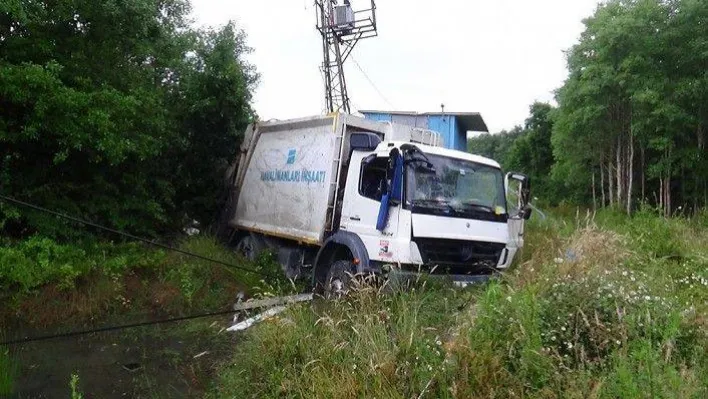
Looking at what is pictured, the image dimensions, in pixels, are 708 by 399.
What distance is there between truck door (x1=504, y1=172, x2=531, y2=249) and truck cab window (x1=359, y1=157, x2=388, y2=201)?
5.80 ft

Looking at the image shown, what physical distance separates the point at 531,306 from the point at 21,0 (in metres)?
6.07

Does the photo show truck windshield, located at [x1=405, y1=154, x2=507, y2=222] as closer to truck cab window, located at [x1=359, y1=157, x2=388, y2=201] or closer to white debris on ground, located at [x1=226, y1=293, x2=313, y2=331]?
truck cab window, located at [x1=359, y1=157, x2=388, y2=201]

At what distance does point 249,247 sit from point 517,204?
15.5 ft

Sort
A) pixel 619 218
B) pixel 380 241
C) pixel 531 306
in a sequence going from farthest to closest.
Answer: pixel 619 218
pixel 380 241
pixel 531 306

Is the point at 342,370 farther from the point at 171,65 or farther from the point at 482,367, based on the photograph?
the point at 171,65

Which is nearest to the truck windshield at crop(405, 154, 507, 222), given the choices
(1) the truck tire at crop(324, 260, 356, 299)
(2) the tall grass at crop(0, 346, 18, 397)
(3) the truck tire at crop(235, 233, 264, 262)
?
(1) the truck tire at crop(324, 260, 356, 299)

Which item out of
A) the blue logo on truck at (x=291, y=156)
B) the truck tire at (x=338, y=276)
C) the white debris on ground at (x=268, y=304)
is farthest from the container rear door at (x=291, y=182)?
the white debris on ground at (x=268, y=304)

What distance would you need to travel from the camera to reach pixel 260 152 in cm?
938

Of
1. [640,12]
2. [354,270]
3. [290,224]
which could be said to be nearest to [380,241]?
Answer: [354,270]

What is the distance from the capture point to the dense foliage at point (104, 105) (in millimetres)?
6117

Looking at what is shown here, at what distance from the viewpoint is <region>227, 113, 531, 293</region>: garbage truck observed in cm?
597

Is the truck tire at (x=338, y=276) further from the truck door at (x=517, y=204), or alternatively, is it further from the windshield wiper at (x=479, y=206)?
the truck door at (x=517, y=204)

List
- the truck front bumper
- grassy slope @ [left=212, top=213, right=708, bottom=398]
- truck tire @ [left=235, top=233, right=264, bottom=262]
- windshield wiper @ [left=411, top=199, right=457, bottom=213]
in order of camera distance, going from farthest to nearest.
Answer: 1. truck tire @ [left=235, top=233, right=264, bottom=262]
2. windshield wiper @ [left=411, top=199, right=457, bottom=213]
3. the truck front bumper
4. grassy slope @ [left=212, top=213, right=708, bottom=398]

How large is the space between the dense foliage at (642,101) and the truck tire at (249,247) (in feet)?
28.2
